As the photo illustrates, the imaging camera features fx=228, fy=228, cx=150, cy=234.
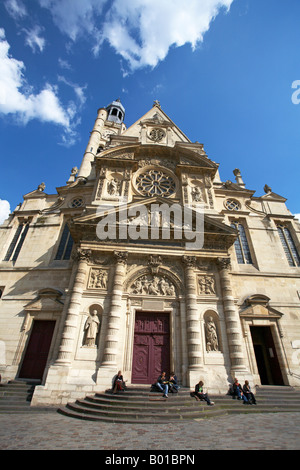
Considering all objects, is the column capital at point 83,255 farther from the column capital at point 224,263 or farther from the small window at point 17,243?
the column capital at point 224,263

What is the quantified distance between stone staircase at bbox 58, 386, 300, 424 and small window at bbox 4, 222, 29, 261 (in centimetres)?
1066

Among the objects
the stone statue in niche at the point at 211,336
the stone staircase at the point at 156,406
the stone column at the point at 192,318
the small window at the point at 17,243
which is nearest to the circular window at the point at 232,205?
the stone column at the point at 192,318

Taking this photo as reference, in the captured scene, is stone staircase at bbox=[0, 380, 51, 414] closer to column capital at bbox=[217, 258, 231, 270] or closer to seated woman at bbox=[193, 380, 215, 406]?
seated woman at bbox=[193, 380, 215, 406]

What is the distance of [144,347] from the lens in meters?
11.8

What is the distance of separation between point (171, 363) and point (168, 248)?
600 cm

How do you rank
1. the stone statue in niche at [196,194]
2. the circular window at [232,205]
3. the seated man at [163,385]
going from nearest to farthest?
the seated man at [163,385] < the stone statue in niche at [196,194] < the circular window at [232,205]

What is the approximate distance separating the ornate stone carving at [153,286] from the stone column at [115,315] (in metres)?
0.94

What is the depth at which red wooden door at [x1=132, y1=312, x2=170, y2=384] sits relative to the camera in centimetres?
1120

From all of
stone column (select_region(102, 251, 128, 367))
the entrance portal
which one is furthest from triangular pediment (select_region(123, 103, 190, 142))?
the entrance portal

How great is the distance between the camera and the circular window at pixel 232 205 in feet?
60.2

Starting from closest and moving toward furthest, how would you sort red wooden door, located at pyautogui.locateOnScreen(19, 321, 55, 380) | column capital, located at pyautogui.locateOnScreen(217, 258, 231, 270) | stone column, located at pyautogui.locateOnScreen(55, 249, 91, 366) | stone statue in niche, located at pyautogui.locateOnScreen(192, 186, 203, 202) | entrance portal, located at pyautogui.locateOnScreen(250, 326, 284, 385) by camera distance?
stone column, located at pyautogui.locateOnScreen(55, 249, 91, 366) → red wooden door, located at pyautogui.locateOnScreen(19, 321, 55, 380) → entrance portal, located at pyautogui.locateOnScreen(250, 326, 284, 385) → column capital, located at pyautogui.locateOnScreen(217, 258, 231, 270) → stone statue in niche, located at pyautogui.locateOnScreen(192, 186, 203, 202)
